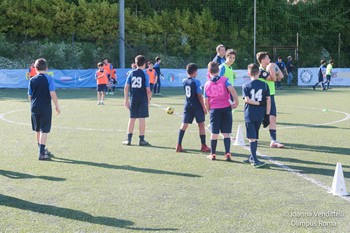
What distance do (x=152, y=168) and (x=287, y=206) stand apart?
118 inches

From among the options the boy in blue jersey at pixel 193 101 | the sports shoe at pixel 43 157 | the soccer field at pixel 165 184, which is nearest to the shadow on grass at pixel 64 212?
the soccer field at pixel 165 184

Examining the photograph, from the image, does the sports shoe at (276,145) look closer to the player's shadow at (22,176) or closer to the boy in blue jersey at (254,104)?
the boy in blue jersey at (254,104)

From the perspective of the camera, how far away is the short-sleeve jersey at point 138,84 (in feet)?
37.1

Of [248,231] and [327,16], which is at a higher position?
[327,16]

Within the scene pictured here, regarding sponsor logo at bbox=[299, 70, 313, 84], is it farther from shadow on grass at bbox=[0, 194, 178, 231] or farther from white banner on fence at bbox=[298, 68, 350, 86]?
shadow on grass at bbox=[0, 194, 178, 231]

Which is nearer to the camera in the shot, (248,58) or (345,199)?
(345,199)

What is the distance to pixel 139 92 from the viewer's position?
11.4m

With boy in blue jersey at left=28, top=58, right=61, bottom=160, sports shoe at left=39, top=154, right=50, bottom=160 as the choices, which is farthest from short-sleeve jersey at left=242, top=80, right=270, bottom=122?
sports shoe at left=39, top=154, right=50, bottom=160

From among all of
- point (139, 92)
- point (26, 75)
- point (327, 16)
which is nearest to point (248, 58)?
point (327, 16)

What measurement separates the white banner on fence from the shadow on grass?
32.0 m

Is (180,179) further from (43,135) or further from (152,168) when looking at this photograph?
(43,135)

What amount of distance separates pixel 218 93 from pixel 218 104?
205 mm

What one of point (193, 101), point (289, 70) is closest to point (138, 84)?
point (193, 101)

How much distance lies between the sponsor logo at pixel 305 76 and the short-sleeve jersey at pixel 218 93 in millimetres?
28512
